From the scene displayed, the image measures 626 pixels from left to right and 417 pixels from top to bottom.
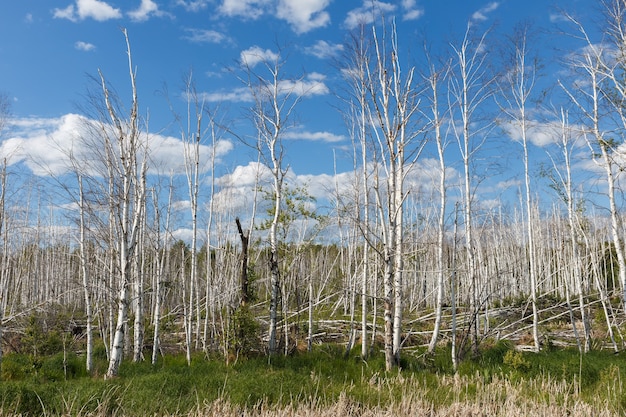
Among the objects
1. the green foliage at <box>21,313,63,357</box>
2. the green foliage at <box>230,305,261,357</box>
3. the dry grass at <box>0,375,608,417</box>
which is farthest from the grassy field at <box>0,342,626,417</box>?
the green foliage at <box>21,313,63,357</box>

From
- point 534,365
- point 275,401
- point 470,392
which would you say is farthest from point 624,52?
point 275,401

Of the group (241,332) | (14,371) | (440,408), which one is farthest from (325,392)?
(14,371)

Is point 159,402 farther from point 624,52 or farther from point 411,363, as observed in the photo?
point 624,52

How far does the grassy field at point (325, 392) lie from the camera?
519 cm

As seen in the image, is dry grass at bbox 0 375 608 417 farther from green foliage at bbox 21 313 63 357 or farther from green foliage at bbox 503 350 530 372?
green foliage at bbox 21 313 63 357

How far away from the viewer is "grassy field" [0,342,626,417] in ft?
17.0

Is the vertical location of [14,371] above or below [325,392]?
below

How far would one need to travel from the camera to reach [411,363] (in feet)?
28.9

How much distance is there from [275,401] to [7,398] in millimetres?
3229

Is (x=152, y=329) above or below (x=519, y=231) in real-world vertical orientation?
below

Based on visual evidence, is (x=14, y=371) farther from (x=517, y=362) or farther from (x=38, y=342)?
(x=517, y=362)

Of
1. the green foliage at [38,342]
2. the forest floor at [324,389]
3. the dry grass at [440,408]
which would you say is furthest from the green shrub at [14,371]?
the dry grass at [440,408]

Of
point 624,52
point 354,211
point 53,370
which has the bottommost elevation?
point 53,370

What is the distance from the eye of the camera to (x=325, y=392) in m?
6.34
